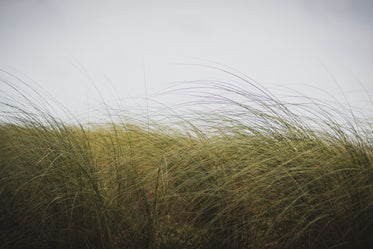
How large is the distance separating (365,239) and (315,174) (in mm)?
331

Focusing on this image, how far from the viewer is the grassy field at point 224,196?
0.96 metres

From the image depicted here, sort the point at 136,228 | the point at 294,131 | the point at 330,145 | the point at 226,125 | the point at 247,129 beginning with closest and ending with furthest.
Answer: the point at 136,228 → the point at 330,145 → the point at 294,131 → the point at 247,129 → the point at 226,125

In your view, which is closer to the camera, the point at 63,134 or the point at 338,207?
the point at 338,207

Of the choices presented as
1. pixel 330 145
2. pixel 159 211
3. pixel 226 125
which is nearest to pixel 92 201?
pixel 159 211

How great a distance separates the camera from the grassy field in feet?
3.16

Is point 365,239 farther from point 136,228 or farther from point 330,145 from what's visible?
point 136,228

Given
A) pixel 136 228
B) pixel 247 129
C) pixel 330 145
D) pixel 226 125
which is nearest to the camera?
pixel 136 228

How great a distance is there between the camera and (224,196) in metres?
1.15

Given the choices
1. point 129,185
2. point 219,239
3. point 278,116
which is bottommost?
point 219,239

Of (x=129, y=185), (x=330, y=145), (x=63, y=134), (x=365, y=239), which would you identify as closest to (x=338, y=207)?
(x=365, y=239)

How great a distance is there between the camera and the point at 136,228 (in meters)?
1.06

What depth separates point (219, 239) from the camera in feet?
3.52

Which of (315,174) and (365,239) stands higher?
(315,174)

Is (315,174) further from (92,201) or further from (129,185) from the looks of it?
(92,201)
